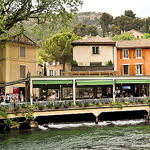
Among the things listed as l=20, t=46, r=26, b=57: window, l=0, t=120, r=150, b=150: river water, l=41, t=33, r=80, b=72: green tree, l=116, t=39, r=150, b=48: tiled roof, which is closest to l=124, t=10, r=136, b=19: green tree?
l=41, t=33, r=80, b=72: green tree

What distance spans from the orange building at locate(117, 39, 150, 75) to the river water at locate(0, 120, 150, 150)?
1931 cm

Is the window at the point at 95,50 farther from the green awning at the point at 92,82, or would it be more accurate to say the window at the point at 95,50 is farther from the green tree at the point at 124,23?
the green tree at the point at 124,23

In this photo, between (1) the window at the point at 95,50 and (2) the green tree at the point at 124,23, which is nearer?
(1) the window at the point at 95,50

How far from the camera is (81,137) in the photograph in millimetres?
23500

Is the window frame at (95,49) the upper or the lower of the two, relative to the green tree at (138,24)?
lower

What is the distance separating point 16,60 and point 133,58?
21512mm

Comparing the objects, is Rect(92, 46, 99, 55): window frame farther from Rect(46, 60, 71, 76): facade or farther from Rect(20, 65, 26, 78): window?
Rect(46, 60, 71, 76): facade

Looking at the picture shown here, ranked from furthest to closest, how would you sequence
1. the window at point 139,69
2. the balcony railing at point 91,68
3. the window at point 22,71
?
the window at point 139,69 < the balcony railing at point 91,68 < the window at point 22,71

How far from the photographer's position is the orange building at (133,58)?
157 ft

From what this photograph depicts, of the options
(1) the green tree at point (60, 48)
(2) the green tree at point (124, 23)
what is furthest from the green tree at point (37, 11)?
(2) the green tree at point (124, 23)

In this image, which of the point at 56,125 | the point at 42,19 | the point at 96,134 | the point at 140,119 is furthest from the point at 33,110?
the point at 140,119

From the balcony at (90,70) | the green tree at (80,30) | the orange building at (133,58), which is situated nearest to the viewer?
the balcony at (90,70)

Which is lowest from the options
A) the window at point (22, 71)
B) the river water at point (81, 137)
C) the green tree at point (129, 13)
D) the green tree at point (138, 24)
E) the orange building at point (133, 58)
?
the river water at point (81, 137)

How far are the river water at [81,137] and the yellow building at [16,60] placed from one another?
517 inches
